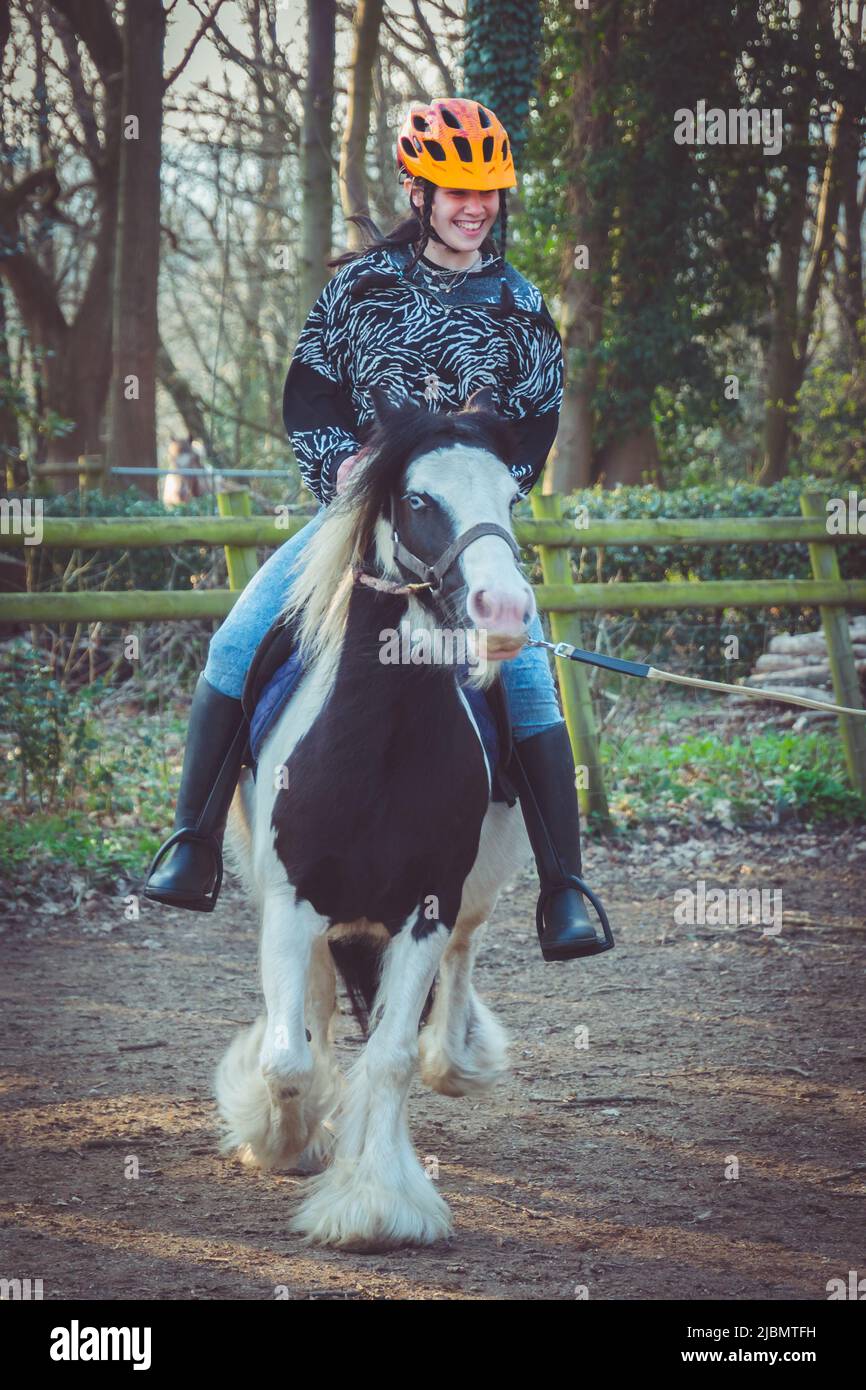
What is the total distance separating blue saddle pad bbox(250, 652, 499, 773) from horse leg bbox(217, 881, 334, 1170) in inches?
17.8

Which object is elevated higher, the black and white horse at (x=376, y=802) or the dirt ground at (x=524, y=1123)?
the black and white horse at (x=376, y=802)

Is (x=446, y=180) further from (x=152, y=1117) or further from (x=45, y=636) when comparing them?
(x=45, y=636)

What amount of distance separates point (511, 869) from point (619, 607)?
3.72 metres

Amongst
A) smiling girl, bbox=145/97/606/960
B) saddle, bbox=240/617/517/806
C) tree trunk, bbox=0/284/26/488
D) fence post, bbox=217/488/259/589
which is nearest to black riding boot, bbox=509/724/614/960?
smiling girl, bbox=145/97/606/960

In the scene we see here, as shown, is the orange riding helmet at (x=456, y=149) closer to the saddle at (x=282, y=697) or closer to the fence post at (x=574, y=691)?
the saddle at (x=282, y=697)

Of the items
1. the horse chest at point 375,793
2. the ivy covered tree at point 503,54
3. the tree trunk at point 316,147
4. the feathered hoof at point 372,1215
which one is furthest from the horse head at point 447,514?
the tree trunk at point 316,147

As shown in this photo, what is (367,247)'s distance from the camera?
3666 millimetres

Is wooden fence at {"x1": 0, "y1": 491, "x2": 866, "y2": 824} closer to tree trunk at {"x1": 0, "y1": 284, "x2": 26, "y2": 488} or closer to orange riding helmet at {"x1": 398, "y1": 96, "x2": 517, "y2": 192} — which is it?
tree trunk at {"x1": 0, "y1": 284, "x2": 26, "y2": 488}

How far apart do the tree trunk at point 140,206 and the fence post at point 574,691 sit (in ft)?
26.0

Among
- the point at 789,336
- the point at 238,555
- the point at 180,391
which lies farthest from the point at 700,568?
the point at 180,391

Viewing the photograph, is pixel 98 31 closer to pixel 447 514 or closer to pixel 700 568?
pixel 700 568

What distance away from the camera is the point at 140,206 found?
14.4m

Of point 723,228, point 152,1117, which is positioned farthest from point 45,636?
point 723,228

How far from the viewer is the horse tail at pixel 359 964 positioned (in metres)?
3.58
